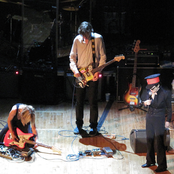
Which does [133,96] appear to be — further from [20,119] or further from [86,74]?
[20,119]

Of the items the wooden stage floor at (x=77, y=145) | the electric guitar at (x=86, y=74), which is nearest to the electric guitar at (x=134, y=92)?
the wooden stage floor at (x=77, y=145)

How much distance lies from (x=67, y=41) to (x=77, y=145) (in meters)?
5.95

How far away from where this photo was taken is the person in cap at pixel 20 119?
4.30 meters

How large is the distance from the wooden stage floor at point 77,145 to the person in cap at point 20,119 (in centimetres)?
38

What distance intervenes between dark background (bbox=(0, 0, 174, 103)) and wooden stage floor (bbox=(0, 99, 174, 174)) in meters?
0.56

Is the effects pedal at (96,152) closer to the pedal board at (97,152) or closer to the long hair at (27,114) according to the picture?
the pedal board at (97,152)

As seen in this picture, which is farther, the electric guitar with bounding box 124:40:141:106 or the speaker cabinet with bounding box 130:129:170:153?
the electric guitar with bounding box 124:40:141:106

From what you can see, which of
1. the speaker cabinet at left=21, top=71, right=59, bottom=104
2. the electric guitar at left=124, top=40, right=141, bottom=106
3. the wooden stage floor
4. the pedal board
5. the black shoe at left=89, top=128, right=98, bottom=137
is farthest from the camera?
the speaker cabinet at left=21, top=71, right=59, bottom=104

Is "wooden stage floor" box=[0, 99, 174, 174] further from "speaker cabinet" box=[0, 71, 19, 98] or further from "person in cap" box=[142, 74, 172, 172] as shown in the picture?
"speaker cabinet" box=[0, 71, 19, 98]

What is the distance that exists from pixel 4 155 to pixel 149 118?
208 cm

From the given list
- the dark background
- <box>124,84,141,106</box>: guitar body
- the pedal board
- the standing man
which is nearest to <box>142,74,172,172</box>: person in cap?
the pedal board

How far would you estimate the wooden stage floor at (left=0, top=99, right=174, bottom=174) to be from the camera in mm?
4018

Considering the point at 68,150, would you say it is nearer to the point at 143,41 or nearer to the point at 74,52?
the point at 74,52

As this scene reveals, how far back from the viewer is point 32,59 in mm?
6934
